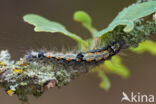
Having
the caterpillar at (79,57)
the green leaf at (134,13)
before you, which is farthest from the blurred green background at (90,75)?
the green leaf at (134,13)

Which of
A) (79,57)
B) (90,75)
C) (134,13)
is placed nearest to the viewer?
(134,13)

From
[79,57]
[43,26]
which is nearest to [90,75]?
[79,57]

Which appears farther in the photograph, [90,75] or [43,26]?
[90,75]

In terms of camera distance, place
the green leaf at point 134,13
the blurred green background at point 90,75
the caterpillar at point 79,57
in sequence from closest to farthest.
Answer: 1. the green leaf at point 134,13
2. the caterpillar at point 79,57
3. the blurred green background at point 90,75

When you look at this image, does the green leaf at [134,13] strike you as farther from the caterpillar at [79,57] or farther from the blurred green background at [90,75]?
the blurred green background at [90,75]

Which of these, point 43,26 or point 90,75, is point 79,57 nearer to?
point 43,26

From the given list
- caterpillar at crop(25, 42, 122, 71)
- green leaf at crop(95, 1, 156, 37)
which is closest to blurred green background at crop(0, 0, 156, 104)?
caterpillar at crop(25, 42, 122, 71)

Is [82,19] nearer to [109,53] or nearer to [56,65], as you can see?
[109,53]

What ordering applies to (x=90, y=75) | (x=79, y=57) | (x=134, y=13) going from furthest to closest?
(x=90, y=75) < (x=79, y=57) < (x=134, y=13)

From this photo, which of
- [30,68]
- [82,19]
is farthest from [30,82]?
[82,19]
